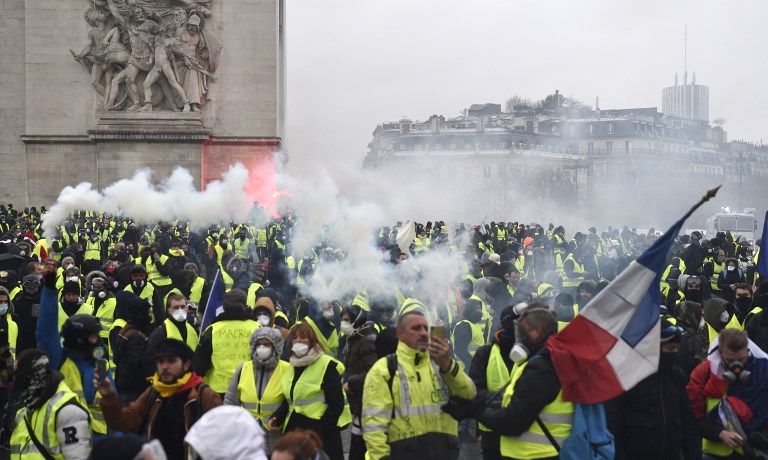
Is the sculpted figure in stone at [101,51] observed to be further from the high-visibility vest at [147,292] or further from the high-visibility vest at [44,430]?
the high-visibility vest at [44,430]

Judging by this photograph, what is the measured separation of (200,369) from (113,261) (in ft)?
29.9

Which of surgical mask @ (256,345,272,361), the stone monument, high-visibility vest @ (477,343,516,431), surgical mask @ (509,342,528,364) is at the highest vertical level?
the stone monument

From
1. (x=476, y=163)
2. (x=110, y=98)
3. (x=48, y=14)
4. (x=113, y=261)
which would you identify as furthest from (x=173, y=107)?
(x=476, y=163)

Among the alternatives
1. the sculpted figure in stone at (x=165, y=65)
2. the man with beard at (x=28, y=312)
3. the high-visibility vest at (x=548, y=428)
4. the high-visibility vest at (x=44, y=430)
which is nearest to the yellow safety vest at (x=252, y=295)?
the man with beard at (x=28, y=312)

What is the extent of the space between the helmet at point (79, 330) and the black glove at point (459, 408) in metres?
2.63

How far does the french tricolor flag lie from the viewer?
590 centimetres

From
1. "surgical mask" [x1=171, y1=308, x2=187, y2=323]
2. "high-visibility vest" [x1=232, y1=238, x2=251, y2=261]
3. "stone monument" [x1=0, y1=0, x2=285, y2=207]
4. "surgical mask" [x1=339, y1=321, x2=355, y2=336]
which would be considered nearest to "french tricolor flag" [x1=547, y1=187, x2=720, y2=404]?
"surgical mask" [x1=339, y1=321, x2=355, y2=336]

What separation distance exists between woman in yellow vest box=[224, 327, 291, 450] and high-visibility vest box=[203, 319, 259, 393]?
871mm

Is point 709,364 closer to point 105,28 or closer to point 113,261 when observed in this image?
point 113,261

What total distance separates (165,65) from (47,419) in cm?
2963

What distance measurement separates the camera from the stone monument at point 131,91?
3488cm

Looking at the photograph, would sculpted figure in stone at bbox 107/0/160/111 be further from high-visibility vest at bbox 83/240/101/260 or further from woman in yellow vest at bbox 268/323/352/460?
woman in yellow vest at bbox 268/323/352/460

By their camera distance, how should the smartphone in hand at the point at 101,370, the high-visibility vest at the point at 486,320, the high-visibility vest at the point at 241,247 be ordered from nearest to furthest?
the smartphone in hand at the point at 101,370 → the high-visibility vest at the point at 486,320 → the high-visibility vest at the point at 241,247

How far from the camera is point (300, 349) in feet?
23.4
